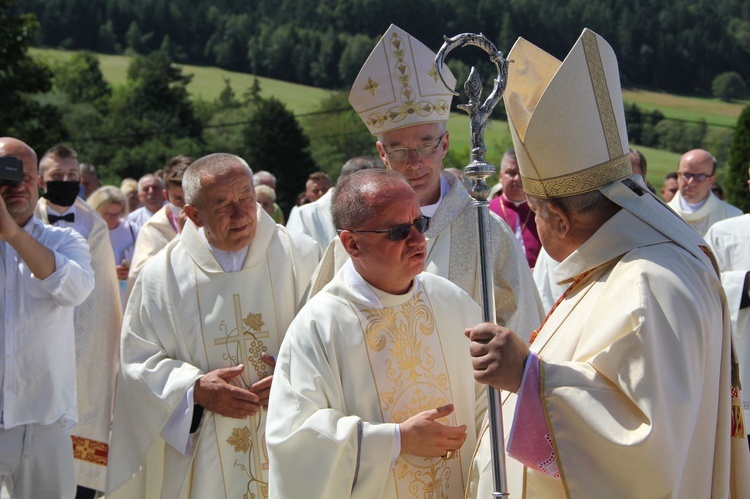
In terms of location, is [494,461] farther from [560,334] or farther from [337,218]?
[337,218]

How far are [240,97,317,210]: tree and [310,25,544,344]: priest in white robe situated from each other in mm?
35133

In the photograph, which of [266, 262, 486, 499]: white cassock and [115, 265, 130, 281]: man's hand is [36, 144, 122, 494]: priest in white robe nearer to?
[115, 265, 130, 281]: man's hand

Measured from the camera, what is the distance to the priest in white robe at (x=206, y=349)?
14.4 feet

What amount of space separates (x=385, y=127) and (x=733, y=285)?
2357mm

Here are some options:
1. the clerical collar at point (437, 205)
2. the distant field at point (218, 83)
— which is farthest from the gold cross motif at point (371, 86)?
the distant field at point (218, 83)

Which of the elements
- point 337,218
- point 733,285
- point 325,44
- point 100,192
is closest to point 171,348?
point 337,218

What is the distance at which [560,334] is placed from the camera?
9.74 feet

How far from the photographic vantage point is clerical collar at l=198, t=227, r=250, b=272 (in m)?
4.62

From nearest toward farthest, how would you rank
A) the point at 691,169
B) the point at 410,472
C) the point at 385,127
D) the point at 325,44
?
1. the point at 410,472
2. the point at 385,127
3. the point at 691,169
4. the point at 325,44

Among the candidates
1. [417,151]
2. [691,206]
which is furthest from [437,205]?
[691,206]

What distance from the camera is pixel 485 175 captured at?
9.05 ft

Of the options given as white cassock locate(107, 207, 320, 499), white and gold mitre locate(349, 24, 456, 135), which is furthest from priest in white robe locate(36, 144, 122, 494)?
white and gold mitre locate(349, 24, 456, 135)

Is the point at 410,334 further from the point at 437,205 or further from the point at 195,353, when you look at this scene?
the point at 195,353

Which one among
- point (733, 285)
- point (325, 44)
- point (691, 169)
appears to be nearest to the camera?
point (733, 285)
